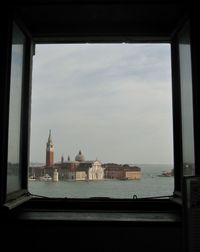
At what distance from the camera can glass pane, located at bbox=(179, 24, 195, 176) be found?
2223 mm

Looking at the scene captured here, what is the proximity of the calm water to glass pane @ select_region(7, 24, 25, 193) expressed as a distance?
24 cm

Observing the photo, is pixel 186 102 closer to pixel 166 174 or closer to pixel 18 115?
pixel 166 174

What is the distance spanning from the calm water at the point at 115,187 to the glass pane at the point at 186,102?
0.21 meters

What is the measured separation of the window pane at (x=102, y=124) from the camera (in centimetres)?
249

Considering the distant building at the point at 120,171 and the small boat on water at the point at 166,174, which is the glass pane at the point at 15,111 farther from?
the small boat on water at the point at 166,174

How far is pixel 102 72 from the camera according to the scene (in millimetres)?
2598

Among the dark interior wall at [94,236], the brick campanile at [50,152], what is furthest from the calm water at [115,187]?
the dark interior wall at [94,236]

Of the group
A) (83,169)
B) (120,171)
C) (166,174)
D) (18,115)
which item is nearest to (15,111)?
(18,115)

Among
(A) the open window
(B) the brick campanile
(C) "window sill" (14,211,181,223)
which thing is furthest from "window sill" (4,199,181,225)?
(B) the brick campanile

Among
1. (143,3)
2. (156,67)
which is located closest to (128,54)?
(156,67)

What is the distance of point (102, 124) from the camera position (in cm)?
253

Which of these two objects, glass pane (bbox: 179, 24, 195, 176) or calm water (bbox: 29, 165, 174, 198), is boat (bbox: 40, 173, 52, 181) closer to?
calm water (bbox: 29, 165, 174, 198)

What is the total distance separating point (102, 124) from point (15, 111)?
0.66 meters

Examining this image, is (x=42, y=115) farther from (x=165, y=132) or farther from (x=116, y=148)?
(x=165, y=132)
